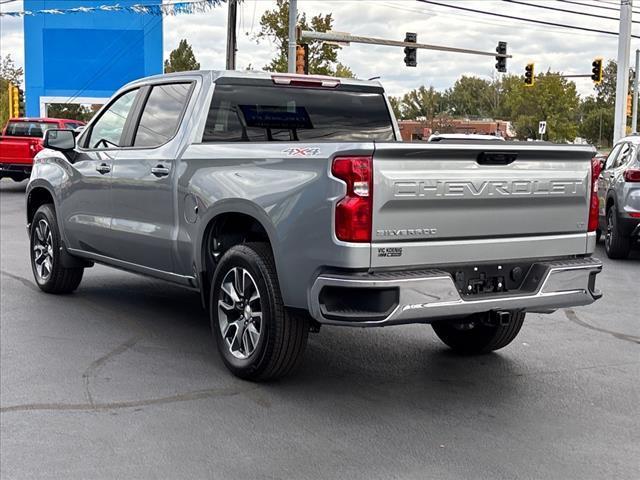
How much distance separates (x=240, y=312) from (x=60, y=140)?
308cm

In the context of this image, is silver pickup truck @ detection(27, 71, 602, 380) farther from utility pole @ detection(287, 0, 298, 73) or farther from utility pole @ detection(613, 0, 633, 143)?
utility pole @ detection(287, 0, 298, 73)

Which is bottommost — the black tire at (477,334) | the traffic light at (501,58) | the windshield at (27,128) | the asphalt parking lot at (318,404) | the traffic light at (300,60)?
the asphalt parking lot at (318,404)

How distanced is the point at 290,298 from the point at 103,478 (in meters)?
1.54

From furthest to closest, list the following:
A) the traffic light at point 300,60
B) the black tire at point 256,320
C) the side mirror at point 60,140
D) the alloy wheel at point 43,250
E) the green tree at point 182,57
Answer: the green tree at point 182,57, the traffic light at point 300,60, the alloy wheel at point 43,250, the side mirror at point 60,140, the black tire at point 256,320

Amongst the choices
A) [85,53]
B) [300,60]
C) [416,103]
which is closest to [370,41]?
[300,60]

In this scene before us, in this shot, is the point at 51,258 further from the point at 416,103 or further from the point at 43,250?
the point at 416,103

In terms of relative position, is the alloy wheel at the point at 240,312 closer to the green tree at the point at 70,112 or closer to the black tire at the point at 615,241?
the black tire at the point at 615,241

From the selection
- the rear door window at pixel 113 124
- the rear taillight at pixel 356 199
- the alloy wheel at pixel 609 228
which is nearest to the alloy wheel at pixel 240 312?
the rear taillight at pixel 356 199

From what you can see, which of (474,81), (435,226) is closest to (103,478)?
(435,226)

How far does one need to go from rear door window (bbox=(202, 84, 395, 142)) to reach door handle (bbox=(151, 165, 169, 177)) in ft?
1.18

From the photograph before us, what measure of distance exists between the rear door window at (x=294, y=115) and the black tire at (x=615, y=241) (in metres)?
5.90

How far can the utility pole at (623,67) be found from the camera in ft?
83.6

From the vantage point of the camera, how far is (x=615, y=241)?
12172 millimetres

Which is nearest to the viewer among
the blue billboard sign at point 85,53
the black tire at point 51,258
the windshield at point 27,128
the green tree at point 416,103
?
the black tire at point 51,258
